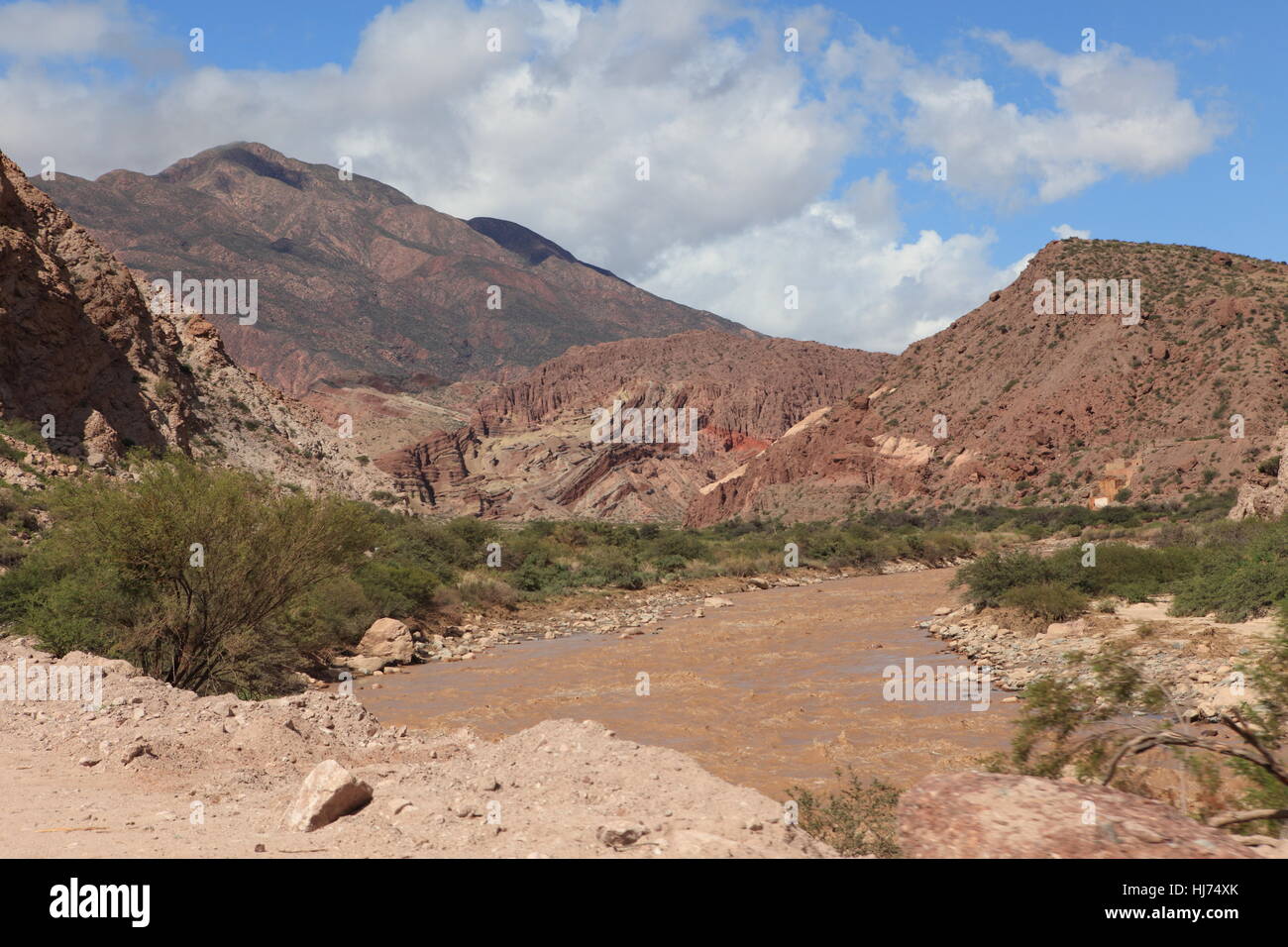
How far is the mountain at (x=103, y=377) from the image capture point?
26297mm

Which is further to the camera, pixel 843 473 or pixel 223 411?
pixel 843 473

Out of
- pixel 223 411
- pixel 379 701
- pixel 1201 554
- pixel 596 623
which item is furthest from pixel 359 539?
pixel 223 411

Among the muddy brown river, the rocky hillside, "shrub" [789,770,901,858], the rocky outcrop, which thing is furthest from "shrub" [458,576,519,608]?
the rocky hillside

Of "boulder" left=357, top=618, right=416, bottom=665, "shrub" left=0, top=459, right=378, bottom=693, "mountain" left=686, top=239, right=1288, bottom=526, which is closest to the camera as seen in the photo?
"shrub" left=0, top=459, right=378, bottom=693

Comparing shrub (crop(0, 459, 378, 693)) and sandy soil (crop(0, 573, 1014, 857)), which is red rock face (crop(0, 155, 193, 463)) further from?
sandy soil (crop(0, 573, 1014, 857))

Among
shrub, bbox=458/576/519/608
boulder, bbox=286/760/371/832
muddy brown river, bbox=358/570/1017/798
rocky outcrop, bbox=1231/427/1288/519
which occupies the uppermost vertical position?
rocky outcrop, bbox=1231/427/1288/519

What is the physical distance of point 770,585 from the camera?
39344 millimetres

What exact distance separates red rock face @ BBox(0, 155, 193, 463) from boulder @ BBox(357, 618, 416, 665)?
1219 centimetres

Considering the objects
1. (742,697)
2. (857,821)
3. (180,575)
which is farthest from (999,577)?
(180,575)

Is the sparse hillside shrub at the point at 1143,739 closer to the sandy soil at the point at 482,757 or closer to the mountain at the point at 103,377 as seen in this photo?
the sandy soil at the point at 482,757

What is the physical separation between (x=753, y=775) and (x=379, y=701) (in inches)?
311

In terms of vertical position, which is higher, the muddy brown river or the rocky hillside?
the rocky hillside

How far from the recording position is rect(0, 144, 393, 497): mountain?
26.3 m
